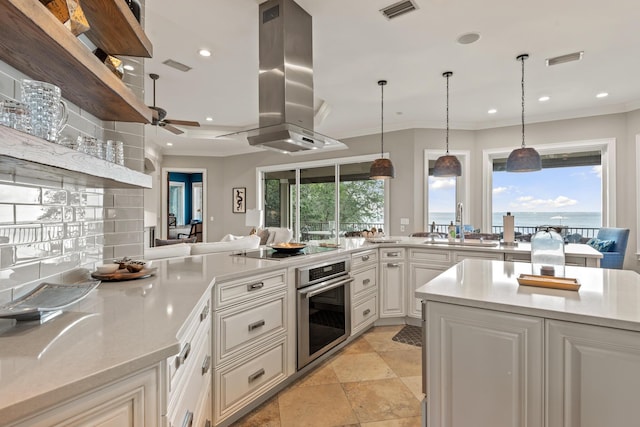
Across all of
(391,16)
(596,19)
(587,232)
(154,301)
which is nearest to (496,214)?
(587,232)

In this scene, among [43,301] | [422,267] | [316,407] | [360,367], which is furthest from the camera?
[422,267]

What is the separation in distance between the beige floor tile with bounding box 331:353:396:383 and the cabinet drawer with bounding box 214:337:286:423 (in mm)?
560

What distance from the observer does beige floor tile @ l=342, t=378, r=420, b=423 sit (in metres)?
2.04

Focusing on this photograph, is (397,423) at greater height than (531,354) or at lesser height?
lesser

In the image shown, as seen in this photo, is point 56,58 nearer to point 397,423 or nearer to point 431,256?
point 397,423

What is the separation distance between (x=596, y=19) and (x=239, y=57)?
3161mm

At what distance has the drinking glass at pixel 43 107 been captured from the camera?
0.94m

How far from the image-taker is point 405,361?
275 centimetres

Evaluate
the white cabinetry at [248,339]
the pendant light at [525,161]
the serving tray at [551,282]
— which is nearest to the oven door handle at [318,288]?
the white cabinetry at [248,339]

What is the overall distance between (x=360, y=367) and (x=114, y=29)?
2670 mm

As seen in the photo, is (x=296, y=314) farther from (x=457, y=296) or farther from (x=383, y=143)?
(x=383, y=143)

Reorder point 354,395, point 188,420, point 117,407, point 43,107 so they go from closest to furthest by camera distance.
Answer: point 117,407, point 43,107, point 188,420, point 354,395

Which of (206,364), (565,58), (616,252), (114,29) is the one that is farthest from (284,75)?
(616,252)

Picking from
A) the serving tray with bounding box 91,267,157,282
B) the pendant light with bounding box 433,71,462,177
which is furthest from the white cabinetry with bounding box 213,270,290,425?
the pendant light with bounding box 433,71,462,177
